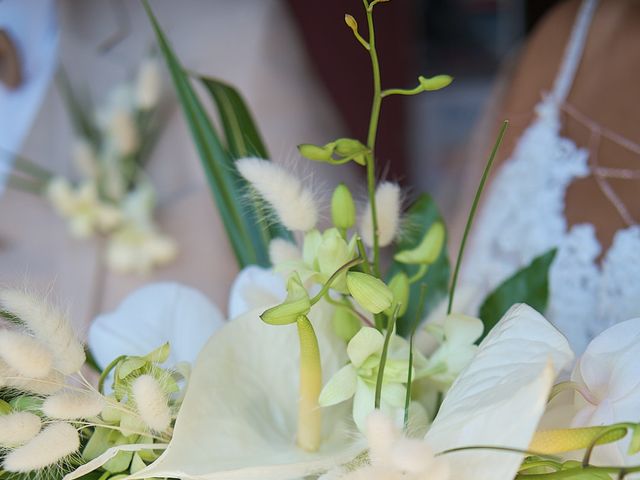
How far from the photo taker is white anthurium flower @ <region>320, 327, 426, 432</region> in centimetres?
27

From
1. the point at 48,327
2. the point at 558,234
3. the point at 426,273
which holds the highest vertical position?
the point at 48,327

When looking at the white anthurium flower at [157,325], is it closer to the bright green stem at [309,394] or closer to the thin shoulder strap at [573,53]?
the bright green stem at [309,394]

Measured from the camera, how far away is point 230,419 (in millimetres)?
284

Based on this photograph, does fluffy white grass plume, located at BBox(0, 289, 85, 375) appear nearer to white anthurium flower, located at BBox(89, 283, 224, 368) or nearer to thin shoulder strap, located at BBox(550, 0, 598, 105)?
white anthurium flower, located at BBox(89, 283, 224, 368)

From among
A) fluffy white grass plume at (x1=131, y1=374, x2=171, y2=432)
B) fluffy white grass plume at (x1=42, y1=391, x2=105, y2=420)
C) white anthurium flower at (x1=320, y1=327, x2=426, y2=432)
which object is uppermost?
fluffy white grass plume at (x1=42, y1=391, x2=105, y2=420)

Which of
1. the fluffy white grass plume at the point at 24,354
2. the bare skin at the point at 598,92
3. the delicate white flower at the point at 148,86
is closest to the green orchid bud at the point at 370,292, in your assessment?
the fluffy white grass plume at the point at 24,354

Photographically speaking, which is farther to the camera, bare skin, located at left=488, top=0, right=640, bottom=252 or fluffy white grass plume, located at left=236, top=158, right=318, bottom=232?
bare skin, located at left=488, top=0, right=640, bottom=252

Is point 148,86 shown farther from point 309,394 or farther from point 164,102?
point 309,394

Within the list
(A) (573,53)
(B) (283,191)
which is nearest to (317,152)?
(B) (283,191)

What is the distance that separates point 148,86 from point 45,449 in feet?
2.15

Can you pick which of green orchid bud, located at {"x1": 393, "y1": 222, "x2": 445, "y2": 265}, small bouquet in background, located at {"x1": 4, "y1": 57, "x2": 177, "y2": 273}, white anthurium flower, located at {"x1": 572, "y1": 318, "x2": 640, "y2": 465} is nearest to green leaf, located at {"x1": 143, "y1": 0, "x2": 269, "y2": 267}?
green orchid bud, located at {"x1": 393, "y1": 222, "x2": 445, "y2": 265}

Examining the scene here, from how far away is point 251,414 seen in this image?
0.30 metres

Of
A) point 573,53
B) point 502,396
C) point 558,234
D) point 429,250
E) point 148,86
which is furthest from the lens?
point 148,86

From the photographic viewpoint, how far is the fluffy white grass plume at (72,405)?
0.80 ft
